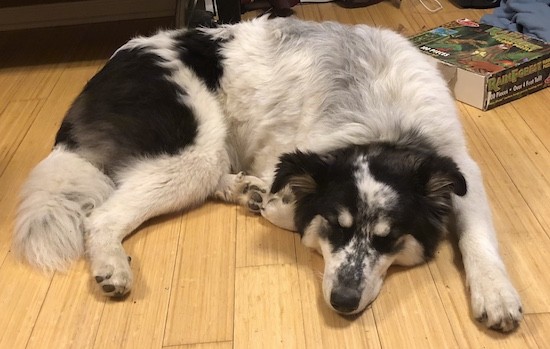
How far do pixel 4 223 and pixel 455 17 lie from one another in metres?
3.50

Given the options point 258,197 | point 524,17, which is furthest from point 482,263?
point 524,17

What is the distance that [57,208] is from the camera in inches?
90.8

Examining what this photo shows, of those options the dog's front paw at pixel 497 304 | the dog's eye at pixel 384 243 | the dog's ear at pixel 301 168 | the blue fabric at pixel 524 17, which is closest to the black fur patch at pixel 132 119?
the dog's ear at pixel 301 168

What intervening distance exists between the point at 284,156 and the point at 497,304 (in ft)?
2.81

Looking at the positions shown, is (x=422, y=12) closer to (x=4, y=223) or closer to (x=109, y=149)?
(x=109, y=149)

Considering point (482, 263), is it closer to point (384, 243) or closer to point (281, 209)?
point (384, 243)

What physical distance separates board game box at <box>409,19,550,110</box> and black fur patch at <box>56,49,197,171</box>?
5.29ft

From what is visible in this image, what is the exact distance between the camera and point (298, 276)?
87.7 inches

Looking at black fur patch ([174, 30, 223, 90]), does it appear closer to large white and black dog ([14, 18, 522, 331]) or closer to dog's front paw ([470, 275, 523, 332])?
large white and black dog ([14, 18, 522, 331])

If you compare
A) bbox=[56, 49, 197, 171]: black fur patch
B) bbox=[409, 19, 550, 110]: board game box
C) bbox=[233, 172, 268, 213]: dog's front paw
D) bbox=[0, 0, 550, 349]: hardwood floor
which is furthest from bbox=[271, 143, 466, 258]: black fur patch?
bbox=[409, 19, 550, 110]: board game box

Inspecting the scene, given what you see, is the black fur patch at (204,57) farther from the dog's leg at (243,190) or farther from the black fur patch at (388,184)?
the black fur patch at (388,184)

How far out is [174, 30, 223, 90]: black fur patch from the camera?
264 centimetres

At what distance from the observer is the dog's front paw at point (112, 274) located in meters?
2.12

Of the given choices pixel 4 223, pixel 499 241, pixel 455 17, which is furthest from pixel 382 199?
pixel 455 17
